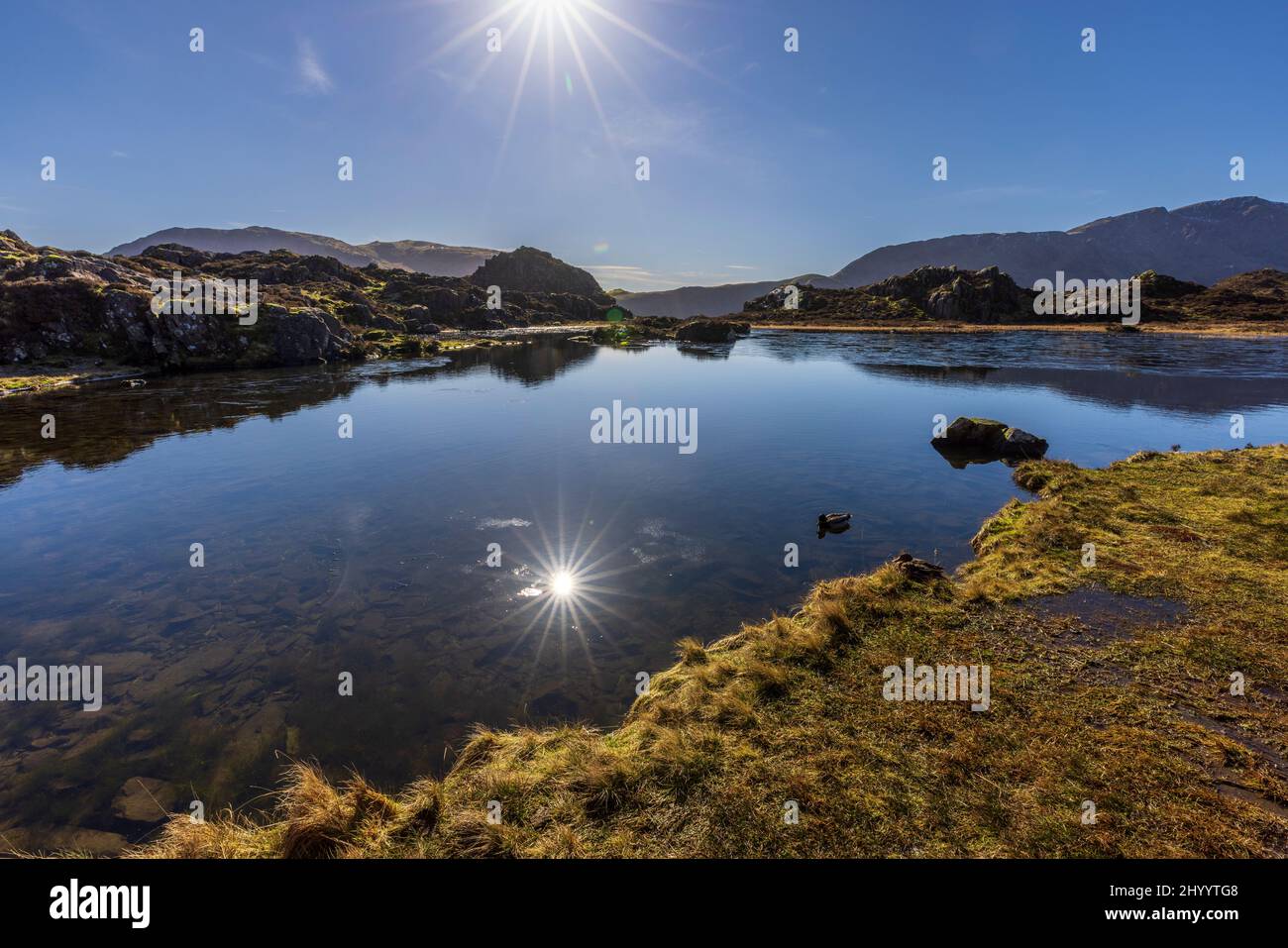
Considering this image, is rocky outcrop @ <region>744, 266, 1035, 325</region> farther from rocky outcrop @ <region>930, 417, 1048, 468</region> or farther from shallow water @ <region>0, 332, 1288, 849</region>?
rocky outcrop @ <region>930, 417, 1048, 468</region>

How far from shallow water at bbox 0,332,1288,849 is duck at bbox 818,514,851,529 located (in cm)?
56

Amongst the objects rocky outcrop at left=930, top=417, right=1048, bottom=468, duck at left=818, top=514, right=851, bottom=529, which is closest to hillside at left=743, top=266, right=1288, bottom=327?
rocky outcrop at left=930, top=417, right=1048, bottom=468

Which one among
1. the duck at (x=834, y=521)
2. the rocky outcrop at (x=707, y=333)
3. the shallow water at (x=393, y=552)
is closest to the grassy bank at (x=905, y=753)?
the shallow water at (x=393, y=552)

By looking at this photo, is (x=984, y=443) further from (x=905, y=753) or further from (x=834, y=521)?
(x=905, y=753)

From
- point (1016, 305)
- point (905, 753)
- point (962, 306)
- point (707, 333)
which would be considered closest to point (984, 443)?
point (905, 753)

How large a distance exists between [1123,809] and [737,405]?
127 feet

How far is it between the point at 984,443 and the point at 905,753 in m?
27.5

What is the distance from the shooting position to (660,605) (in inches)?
558

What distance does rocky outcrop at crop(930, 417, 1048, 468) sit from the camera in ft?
89.2

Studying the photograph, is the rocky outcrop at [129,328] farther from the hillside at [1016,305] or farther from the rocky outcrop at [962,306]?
the rocky outcrop at [962,306]

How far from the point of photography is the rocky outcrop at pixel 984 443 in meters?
27.2

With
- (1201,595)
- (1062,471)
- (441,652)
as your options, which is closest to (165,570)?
(441,652)

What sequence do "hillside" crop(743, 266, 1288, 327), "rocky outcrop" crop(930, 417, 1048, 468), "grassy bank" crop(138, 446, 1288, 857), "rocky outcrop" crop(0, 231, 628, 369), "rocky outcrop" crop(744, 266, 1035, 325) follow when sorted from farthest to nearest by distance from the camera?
"rocky outcrop" crop(744, 266, 1035, 325) < "hillside" crop(743, 266, 1288, 327) < "rocky outcrop" crop(0, 231, 628, 369) < "rocky outcrop" crop(930, 417, 1048, 468) < "grassy bank" crop(138, 446, 1288, 857)

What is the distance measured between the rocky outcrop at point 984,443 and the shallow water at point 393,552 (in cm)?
145
